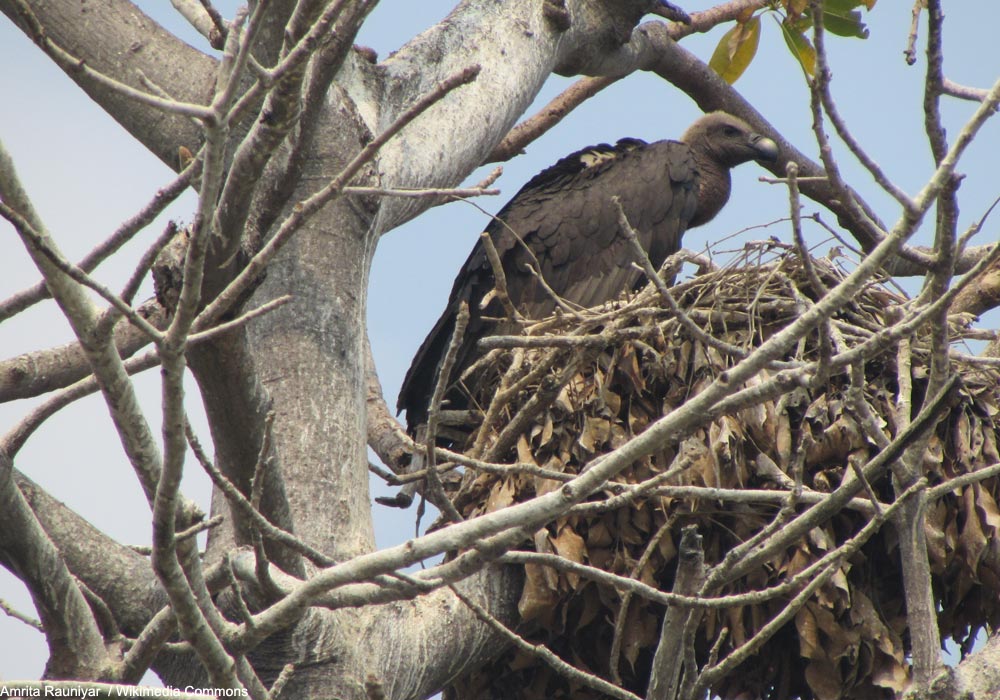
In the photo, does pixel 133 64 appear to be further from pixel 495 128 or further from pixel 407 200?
pixel 495 128

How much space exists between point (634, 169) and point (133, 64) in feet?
9.83

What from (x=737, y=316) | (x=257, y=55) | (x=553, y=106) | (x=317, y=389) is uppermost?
(x=553, y=106)

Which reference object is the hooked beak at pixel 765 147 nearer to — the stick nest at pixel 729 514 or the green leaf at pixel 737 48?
the green leaf at pixel 737 48

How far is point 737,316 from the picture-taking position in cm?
441

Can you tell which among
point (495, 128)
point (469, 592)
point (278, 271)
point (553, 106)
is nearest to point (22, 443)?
point (278, 271)

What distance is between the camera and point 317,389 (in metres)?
3.17

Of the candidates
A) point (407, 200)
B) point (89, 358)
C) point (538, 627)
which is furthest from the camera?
point (407, 200)

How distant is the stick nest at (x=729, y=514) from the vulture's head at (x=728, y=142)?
2.76 meters

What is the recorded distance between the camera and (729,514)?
373 centimetres

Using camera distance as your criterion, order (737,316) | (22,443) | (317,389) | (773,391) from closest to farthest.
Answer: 1. (773,391)
2. (22,443)
3. (317,389)
4. (737,316)

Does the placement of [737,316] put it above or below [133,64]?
below

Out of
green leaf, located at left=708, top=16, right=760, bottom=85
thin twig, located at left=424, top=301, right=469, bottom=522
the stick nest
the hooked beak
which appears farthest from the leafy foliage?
thin twig, located at left=424, top=301, right=469, bottom=522

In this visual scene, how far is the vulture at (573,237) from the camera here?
541 centimetres

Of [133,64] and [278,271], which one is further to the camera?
[133,64]
